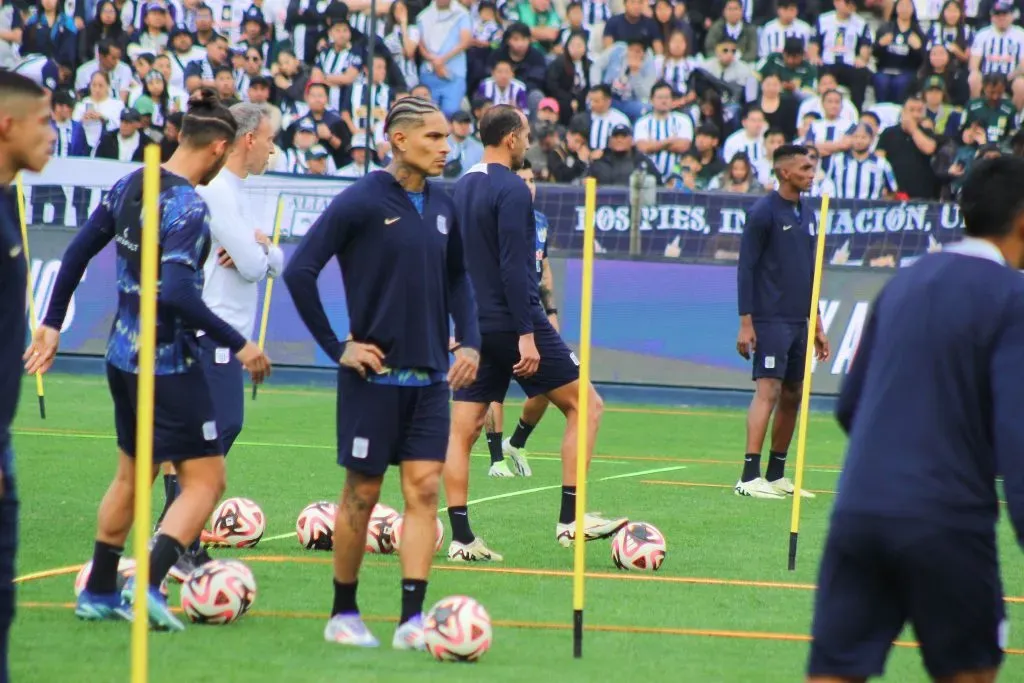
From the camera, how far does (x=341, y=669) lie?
246 inches

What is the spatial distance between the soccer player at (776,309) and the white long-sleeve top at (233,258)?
4.82 m

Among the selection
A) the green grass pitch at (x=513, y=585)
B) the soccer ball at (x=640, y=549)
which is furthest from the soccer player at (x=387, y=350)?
the soccer ball at (x=640, y=549)

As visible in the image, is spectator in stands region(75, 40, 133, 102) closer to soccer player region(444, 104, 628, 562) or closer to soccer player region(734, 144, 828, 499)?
soccer player region(734, 144, 828, 499)

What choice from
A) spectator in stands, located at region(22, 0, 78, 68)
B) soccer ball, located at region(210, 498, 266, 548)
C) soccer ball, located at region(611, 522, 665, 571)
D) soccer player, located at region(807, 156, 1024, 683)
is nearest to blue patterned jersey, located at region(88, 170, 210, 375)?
soccer ball, located at region(210, 498, 266, 548)

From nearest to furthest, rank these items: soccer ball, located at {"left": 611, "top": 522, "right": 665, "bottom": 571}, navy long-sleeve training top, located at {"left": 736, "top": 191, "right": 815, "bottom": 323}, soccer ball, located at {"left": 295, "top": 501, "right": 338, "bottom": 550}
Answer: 1. soccer ball, located at {"left": 611, "top": 522, "right": 665, "bottom": 571}
2. soccer ball, located at {"left": 295, "top": 501, "right": 338, "bottom": 550}
3. navy long-sleeve training top, located at {"left": 736, "top": 191, "right": 815, "bottom": 323}

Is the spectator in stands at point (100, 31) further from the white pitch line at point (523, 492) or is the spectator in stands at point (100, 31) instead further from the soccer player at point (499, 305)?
the soccer player at point (499, 305)

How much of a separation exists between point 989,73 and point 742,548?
44.5 ft

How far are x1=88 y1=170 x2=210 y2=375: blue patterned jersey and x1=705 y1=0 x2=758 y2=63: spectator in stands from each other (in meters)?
17.1

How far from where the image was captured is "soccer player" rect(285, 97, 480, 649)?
6637mm

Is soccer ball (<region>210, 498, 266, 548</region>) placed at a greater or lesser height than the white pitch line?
greater

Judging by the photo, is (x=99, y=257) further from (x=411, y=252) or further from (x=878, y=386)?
(x=878, y=386)

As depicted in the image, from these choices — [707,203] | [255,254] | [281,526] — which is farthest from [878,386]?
[707,203]

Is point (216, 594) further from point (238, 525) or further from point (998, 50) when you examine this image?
point (998, 50)

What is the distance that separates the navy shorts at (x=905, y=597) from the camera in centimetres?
412
